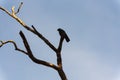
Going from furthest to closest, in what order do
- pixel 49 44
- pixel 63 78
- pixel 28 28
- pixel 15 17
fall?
pixel 15 17
pixel 28 28
pixel 49 44
pixel 63 78

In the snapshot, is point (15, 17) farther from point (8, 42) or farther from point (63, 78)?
point (63, 78)

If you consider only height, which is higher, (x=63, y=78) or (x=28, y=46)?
(x=28, y=46)

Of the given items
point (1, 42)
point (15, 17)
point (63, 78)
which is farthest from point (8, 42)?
point (63, 78)

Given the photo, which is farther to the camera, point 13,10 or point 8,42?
point 13,10

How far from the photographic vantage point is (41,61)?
10625 millimetres

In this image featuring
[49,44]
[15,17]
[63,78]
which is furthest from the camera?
[15,17]

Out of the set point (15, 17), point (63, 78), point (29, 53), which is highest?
point (15, 17)

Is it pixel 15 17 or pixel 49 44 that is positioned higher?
pixel 15 17

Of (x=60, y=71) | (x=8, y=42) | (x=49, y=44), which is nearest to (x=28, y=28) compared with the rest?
(x=8, y=42)

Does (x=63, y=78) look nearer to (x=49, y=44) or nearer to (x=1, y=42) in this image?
(x=49, y=44)

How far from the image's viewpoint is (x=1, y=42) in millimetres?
12742

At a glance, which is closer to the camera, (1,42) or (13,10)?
(1,42)

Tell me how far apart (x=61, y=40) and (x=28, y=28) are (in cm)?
253

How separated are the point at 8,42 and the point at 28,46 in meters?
2.19
